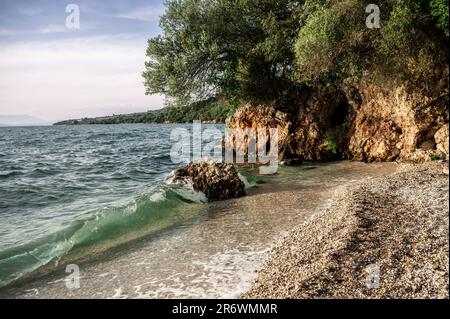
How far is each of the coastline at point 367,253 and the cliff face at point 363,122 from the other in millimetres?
8690

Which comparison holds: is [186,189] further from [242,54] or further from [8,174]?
[8,174]

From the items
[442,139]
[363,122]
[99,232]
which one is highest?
[363,122]

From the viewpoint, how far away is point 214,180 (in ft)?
61.9

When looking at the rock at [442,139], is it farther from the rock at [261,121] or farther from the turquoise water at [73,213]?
the turquoise water at [73,213]

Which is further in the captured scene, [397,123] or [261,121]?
[261,121]

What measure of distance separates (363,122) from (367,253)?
64.0 ft

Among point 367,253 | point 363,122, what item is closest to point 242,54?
point 363,122

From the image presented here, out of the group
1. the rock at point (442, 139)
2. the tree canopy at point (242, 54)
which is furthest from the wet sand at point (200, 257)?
the tree canopy at point (242, 54)

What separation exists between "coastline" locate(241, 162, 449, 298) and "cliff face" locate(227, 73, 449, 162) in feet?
28.5

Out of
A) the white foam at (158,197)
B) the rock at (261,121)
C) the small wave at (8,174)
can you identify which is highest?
the rock at (261,121)

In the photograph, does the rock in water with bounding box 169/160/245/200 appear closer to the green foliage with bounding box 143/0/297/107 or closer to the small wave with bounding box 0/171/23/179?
the green foliage with bounding box 143/0/297/107

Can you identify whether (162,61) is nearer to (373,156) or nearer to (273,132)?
(273,132)

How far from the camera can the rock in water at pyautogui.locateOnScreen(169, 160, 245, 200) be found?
18.7 meters

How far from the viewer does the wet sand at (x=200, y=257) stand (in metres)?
8.97
